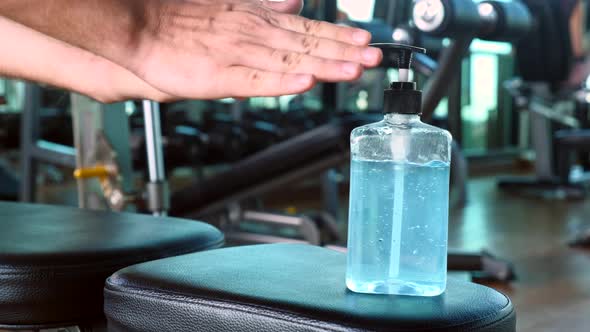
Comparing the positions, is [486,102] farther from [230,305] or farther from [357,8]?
[230,305]

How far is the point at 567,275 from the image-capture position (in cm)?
241

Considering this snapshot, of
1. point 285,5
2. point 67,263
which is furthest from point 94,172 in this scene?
point 285,5

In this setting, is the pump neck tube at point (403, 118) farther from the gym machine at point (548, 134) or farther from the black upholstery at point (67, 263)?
the gym machine at point (548, 134)

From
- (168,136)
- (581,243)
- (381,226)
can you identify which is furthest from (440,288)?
(168,136)

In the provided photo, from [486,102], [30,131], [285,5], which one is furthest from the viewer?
[486,102]

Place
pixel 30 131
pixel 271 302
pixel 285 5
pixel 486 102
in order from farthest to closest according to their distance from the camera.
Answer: pixel 486 102 < pixel 30 131 < pixel 285 5 < pixel 271 302

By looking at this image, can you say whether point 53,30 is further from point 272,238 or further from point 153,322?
point 272,238

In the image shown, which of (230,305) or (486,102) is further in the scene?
(486,102)

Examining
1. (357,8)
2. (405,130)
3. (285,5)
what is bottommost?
(405,130)

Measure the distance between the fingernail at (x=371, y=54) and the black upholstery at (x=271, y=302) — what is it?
0.19 m

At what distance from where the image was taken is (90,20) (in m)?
0.67

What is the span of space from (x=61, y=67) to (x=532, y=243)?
250 cm

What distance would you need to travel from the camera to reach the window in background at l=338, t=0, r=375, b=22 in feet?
10.5

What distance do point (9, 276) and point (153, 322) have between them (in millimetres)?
222
